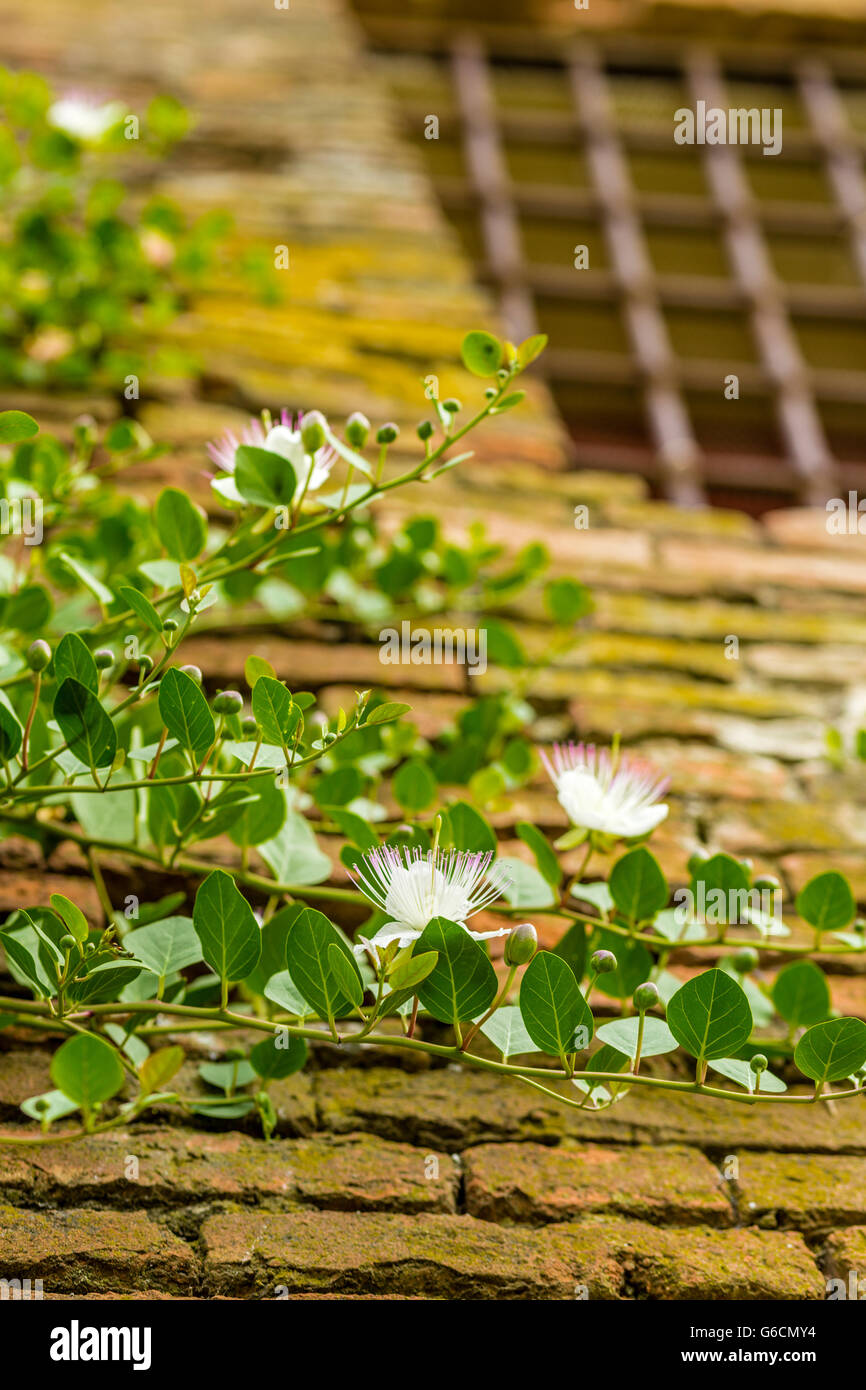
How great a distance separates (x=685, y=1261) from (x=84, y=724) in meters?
0.54

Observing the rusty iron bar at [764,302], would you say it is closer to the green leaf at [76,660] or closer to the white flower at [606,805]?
the white flower at [606,805]

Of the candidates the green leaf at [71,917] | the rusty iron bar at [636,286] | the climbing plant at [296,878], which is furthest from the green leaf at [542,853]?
the rusty iron bar at [636,286]

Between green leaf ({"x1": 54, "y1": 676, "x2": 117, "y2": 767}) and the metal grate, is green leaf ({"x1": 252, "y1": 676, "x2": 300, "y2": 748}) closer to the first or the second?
green leaf ({"x1": 54, "y1": 676, "x2": 117, "y2": 767})

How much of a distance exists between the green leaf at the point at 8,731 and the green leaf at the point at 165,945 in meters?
0.15

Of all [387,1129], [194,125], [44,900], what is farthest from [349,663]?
[194,125]

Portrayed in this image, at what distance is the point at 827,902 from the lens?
916 mm

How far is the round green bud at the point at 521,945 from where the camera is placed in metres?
0.71

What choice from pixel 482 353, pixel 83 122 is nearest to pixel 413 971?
pixel 482 353

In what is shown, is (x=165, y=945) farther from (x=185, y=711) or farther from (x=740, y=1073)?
(x=740, y=1073)

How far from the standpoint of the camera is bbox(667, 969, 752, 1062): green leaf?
73 cm

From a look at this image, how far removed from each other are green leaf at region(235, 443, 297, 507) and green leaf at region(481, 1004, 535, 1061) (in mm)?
387

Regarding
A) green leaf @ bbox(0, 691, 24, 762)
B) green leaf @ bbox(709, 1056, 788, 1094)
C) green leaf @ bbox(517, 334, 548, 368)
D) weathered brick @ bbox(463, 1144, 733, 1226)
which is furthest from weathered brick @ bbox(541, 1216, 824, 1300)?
green leaf @ bbox(517, 334, 548, 368)
